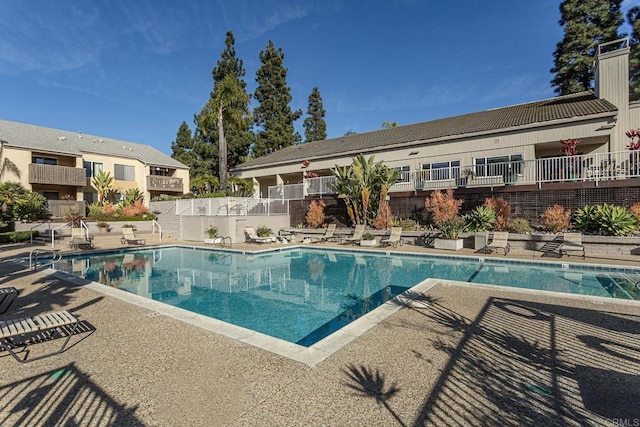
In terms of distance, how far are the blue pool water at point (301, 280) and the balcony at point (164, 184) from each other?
18.0 metres

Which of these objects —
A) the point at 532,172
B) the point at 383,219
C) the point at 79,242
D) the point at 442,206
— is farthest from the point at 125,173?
the point at 532,172

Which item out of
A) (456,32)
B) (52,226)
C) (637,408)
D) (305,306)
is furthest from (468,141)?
(52,226)

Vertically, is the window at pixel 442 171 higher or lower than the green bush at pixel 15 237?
higher

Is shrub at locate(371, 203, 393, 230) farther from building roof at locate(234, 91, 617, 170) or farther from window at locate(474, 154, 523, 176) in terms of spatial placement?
building roof at locate(234, 91, 617, 170)

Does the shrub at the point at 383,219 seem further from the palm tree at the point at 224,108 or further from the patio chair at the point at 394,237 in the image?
the palm tree at the point at 224,108

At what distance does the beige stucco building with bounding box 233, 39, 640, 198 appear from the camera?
15.6 metres

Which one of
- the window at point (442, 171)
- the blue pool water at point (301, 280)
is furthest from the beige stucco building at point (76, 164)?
the window at point (442, 171)

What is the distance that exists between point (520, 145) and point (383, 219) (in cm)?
885

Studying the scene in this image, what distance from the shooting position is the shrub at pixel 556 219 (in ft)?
45.6

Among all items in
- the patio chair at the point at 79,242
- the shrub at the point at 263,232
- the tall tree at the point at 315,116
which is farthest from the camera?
the tall tree at the point at 315,116

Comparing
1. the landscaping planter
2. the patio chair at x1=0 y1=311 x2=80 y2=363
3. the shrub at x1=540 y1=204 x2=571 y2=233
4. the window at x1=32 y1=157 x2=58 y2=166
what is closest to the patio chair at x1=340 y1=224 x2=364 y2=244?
the landscaping planter

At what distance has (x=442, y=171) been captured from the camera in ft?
64.7

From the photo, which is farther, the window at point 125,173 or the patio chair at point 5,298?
the window at point 125,173

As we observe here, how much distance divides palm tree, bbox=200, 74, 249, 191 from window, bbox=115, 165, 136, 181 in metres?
10.3
